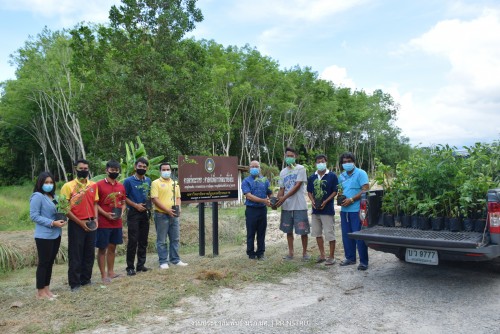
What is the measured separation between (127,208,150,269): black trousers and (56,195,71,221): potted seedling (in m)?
1.16

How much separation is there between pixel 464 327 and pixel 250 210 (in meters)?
3.69

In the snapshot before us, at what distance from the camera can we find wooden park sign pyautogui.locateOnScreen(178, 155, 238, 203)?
7023mm

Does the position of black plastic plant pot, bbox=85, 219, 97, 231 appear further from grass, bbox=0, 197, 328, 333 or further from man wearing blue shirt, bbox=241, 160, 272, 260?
man wearing blue shirt, bbox=241, 160, 272, 260

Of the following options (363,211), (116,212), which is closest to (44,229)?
(116,212)

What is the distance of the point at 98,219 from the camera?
5.76 metres

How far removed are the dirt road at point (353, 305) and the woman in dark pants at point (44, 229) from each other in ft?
5.05

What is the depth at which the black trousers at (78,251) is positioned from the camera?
5336 mm

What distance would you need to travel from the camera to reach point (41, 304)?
15.6 feet

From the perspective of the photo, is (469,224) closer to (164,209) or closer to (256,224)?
(256,224)

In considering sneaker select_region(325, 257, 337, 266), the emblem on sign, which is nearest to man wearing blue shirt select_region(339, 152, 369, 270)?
sneaker select_region(325, 257, 337, 266)

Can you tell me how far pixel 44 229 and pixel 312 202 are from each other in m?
3.93

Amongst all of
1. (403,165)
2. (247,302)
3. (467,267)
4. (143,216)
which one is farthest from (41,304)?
(467,267)

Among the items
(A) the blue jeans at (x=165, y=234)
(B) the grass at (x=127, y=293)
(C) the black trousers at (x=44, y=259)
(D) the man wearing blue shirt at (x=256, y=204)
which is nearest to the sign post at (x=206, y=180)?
(A) the blue jeans at (x=165, y=234)

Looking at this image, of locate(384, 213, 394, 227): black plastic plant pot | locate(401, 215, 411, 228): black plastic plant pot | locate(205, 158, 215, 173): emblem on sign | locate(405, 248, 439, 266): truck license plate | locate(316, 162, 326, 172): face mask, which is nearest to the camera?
locate(405, 248, 439, 266): truck license plate
